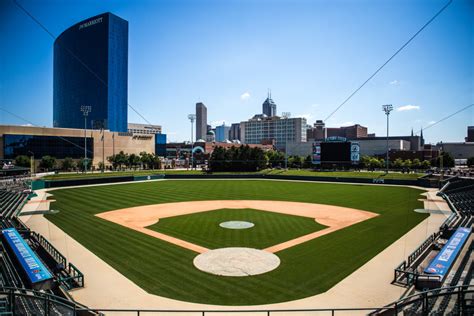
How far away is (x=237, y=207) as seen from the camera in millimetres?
30453

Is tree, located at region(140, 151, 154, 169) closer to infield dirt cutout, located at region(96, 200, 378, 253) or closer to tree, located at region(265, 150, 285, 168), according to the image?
tree, located at region(265, 150, 285, 168)

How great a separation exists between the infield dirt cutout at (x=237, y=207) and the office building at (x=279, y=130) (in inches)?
Answer: 5683

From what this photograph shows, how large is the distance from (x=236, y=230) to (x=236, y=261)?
6.09m

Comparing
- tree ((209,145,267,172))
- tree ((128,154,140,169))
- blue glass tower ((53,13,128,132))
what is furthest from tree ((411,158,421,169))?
blue glass tower ((53,13,128,132))

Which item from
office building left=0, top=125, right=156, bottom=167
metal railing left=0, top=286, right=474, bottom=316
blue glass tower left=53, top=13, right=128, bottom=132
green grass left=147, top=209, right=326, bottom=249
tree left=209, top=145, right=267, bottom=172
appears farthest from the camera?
blue glass tower left=53, top=13, right=128, bottom=132

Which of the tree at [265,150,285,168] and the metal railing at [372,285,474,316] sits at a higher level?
the tree at [265,150,285,168]

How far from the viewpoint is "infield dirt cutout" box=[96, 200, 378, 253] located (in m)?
19.4

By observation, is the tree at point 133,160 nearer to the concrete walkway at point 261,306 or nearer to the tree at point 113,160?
the tree at point 113,160

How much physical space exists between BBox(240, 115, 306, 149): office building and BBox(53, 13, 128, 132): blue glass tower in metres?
85.2

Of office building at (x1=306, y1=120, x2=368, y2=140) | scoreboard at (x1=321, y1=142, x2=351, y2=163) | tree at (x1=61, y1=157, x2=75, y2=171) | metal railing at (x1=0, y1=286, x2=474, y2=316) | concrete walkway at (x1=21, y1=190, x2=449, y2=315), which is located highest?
office building at (x1=306, y1=120, x2=368, y2=140)

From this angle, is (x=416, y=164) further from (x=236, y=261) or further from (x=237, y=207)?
(x=236, y=261)

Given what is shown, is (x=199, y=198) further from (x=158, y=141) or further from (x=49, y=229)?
(x=158, y=141)

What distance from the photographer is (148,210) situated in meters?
29.0

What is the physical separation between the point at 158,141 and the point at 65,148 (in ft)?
150
